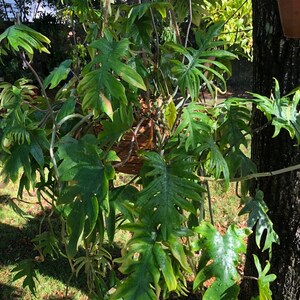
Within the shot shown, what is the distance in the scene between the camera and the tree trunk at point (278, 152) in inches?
67.5

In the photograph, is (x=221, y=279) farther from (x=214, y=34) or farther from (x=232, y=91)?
(x=232, y=91)

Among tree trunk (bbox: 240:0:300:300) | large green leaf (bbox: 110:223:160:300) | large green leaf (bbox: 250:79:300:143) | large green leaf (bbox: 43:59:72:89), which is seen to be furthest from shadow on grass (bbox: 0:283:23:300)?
large green leaf (bbox: 250:79:300:143)

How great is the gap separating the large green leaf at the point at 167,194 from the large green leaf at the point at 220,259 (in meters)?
0.09

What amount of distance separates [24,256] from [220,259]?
229cm

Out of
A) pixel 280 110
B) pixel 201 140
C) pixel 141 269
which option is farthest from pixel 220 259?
pixel 280 110

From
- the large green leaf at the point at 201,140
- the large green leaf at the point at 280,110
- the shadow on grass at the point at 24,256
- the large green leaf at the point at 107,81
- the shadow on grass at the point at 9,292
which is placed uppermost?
the large green leaf at the point at 107,81

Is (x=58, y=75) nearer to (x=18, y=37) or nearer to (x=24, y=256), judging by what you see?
(x=18, y=37)

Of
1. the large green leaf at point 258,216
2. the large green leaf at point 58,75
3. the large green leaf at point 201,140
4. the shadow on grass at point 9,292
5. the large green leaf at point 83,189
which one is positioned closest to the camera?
the large green leaf at point 83,189

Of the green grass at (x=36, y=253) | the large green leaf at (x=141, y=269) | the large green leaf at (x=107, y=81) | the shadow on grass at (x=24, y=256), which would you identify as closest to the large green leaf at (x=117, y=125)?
the large green leaf at (x=107, y=81)

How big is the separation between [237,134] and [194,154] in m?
0.25

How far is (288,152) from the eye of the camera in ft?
5.86

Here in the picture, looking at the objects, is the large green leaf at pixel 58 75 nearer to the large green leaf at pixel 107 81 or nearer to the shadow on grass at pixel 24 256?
the large green leaf at pixel 107 81

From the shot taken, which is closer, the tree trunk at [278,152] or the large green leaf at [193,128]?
the large green leaf at [193,128]

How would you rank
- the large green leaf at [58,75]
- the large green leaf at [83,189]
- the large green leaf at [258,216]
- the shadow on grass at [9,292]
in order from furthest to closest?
the shadow on grass at [9,292] → the large green leaf at [58,75] → the large green leaf at [258,216] → the large green leaf at [83,189]
